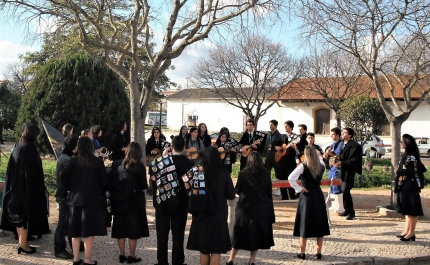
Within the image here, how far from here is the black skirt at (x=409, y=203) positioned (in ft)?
27.3

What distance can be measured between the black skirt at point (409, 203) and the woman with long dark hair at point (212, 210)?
3665 mm

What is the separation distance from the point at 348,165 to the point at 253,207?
13.5ft

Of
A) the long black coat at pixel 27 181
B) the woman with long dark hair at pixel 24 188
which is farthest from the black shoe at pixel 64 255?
the long black coat at pixel 27 181

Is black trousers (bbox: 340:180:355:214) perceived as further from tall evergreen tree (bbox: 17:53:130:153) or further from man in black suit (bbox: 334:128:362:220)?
tall evergreen tree (bbox: 17:53:130:153)

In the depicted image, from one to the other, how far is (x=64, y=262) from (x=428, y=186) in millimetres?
12791

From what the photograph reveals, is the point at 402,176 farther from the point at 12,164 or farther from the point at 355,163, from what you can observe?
the point at 12,164

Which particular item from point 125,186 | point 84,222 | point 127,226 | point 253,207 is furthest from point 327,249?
point 84,222

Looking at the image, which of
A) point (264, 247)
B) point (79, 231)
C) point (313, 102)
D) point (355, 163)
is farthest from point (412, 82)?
point (313, 102)

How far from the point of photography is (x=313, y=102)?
1590 inches

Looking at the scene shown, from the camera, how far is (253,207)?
21.7ft

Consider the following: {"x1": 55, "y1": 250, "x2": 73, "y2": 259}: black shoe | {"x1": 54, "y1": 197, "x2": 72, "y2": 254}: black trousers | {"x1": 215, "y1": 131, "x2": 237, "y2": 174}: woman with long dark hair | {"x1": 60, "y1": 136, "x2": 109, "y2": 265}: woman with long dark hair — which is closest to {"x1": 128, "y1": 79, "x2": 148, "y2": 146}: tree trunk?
{"x1": 215, "y1": 131, "x2": 237, "y2": 174}: woman with long dark hair

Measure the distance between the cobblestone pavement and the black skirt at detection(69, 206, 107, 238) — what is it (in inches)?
27.8


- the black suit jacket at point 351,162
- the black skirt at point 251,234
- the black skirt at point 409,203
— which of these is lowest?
the black skirt at point 251,234

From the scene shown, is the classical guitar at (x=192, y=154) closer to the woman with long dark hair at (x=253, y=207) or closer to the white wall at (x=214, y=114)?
the woman with long dark hair at (x=253, y=207)
